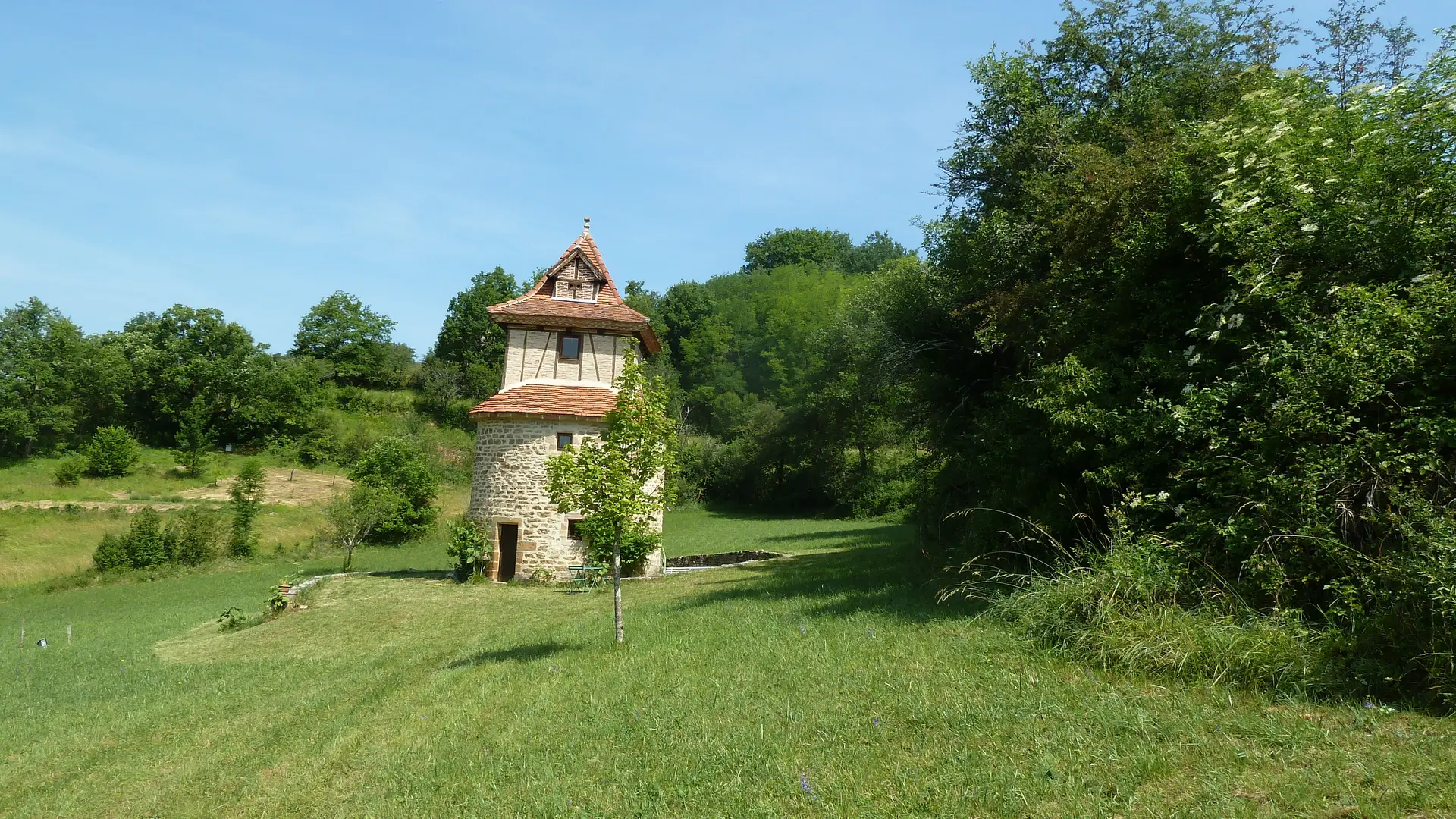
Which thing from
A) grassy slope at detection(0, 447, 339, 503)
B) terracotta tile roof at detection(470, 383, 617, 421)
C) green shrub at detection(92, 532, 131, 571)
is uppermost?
terracotta tile roof at detection(470, 383, 617, 421)

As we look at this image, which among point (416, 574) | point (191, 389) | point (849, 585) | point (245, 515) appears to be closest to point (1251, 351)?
point (849, 585)

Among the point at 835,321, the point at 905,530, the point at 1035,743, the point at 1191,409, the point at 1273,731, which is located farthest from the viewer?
A: the point at 835,321

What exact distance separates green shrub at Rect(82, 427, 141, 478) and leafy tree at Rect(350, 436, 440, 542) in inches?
655

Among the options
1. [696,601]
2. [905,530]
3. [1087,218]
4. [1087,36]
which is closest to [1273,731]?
[1087,218]

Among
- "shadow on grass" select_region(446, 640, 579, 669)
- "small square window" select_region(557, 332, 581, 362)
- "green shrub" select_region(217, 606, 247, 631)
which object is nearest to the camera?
"shadow on grass" select_region(446, 640, 579, 669)

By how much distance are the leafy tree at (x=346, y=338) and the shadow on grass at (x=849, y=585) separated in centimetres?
5681

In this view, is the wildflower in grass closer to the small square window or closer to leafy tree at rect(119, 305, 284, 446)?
the small square window

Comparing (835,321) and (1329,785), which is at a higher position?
(835,321)

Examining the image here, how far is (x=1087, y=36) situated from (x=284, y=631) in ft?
69.5

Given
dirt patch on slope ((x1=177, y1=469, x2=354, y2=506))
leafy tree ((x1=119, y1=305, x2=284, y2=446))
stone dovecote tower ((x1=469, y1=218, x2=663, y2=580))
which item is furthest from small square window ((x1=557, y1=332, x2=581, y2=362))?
leafy tree ((x1=119, y1=305, x2=284, y2=446))

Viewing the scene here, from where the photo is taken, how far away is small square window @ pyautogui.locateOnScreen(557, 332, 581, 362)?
82.1 ft

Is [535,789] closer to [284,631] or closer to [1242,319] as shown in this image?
[1242,319]

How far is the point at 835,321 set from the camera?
4216 centimetres

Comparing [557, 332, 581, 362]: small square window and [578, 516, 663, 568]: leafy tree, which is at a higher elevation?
[557, 332, 581, 362]: small square window
